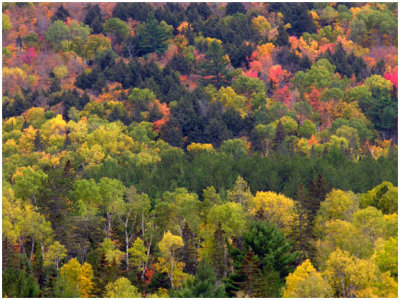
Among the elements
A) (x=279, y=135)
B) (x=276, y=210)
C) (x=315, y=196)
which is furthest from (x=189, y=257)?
(x=279, y=135)

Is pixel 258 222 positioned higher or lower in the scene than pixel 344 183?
higher

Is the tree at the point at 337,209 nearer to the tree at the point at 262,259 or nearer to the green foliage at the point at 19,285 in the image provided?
the tree at the point at 262,259

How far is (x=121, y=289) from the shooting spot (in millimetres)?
93500

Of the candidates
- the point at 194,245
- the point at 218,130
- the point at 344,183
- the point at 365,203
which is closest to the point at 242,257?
the point at 194,245

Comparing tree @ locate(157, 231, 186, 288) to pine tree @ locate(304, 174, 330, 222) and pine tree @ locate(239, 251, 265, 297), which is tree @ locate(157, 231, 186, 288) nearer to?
pine tree @ locate(239, 251, 265, 297)

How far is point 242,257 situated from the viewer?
9675 cm

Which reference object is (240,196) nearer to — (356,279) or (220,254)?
(220,254)

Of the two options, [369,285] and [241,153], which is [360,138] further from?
[369,285]

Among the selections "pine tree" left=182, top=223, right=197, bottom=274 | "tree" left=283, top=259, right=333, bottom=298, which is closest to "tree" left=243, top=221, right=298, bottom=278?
"tree" left=283, top=259, right=333, bottom=298

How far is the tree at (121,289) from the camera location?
305 ft

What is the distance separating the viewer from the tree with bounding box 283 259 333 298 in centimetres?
8094

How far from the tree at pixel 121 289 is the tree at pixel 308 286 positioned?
1658 centimetres

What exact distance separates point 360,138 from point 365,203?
75.7 m

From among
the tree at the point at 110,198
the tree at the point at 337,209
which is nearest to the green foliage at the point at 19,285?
the tree at the point at 110,198
